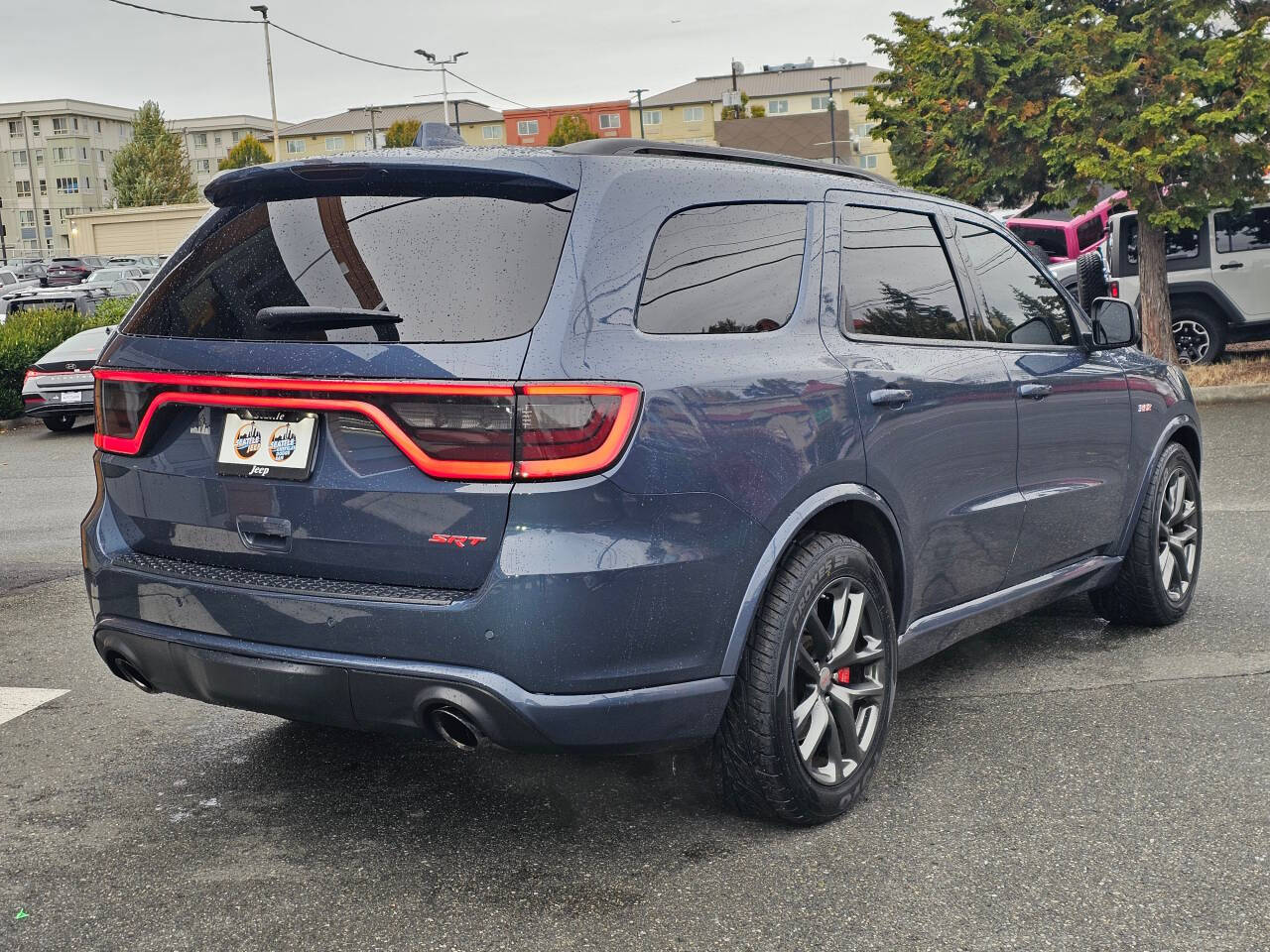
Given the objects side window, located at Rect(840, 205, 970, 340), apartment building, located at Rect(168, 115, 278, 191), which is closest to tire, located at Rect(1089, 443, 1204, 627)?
side window, located at Rect(840, 205, 970, 340)

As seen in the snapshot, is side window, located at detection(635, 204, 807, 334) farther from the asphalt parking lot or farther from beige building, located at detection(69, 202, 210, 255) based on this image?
beige building, located at detection(69, 202, 210, 255)

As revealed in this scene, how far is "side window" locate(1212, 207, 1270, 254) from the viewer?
15.6m

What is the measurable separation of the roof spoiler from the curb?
12.4m

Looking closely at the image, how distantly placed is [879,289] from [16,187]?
428 feet

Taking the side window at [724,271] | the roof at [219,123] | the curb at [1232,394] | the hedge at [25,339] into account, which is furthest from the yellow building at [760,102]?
the side window at [724,271]

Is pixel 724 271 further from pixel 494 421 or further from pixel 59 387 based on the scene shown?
pixel 59 387

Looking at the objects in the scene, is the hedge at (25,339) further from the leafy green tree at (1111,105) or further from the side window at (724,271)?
the side window at (724,271)

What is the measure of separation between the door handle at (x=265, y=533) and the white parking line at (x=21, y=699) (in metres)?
2.07

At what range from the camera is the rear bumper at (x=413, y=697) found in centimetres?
308

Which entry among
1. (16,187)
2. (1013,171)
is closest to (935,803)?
(1013,171)

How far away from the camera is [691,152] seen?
369 centimetres

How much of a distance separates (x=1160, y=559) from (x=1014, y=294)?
1.41m

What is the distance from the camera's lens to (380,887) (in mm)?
3365

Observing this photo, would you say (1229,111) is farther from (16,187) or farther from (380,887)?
(16,187)
